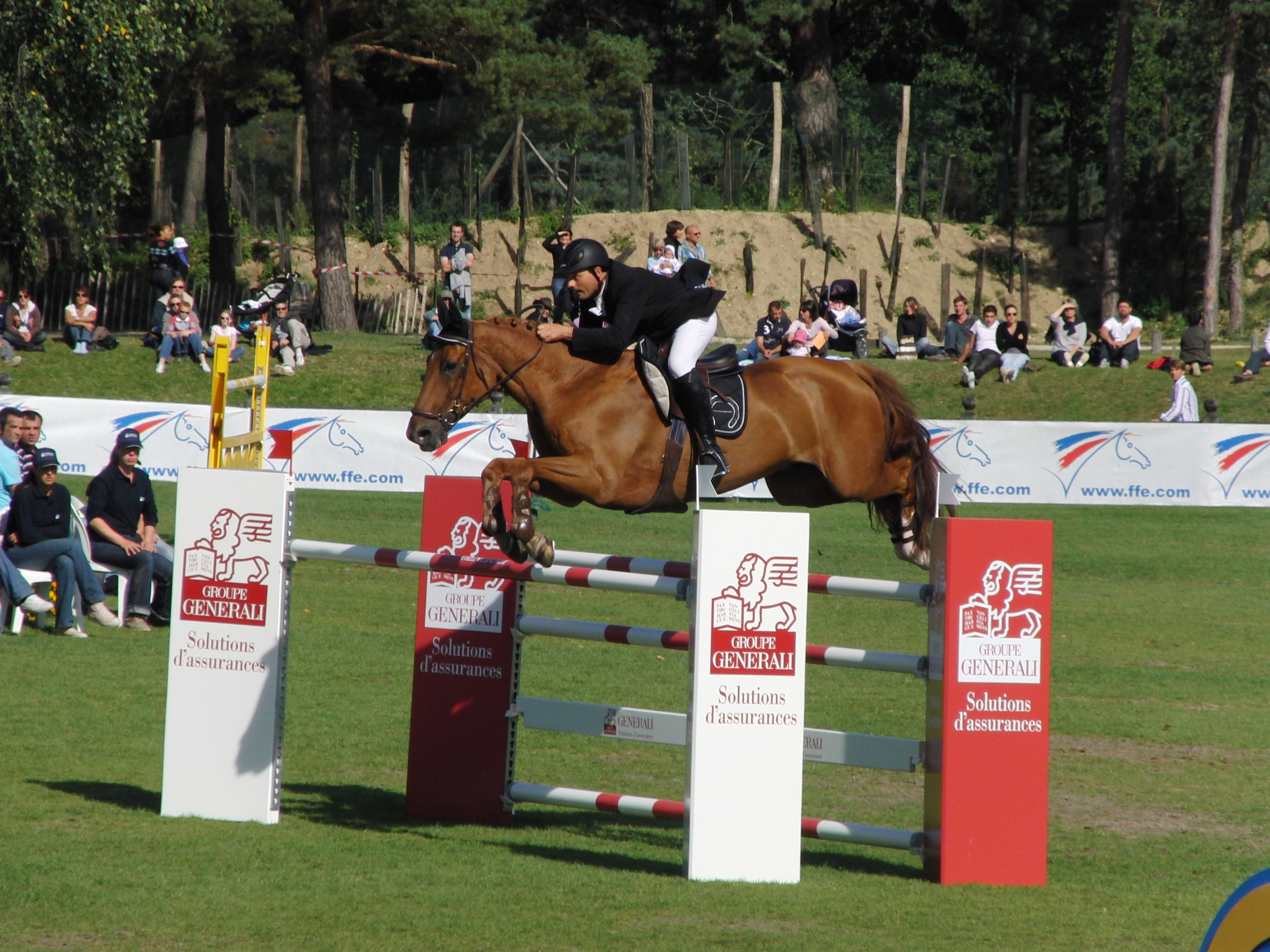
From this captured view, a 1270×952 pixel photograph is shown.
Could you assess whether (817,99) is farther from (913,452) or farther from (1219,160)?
(913,452)

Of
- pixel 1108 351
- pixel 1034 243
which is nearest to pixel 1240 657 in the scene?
pixel 1108 351

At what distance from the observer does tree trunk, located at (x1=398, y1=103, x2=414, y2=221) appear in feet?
102

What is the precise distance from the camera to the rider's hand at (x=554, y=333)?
22.0 ft

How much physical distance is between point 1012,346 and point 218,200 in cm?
1799

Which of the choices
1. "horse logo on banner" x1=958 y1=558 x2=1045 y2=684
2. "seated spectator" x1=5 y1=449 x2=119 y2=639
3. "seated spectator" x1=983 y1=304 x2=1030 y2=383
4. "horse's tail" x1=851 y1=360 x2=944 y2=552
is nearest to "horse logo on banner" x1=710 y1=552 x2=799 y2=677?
"horse logo on banner" x1=958 y1=558 x2=1045 y2=684

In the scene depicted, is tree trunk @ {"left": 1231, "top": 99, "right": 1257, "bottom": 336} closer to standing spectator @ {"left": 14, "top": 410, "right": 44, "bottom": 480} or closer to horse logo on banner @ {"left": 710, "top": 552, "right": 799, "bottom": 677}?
standing spectator @ {"left": 14, "top": 410, "right": 44, "bottom": 480}

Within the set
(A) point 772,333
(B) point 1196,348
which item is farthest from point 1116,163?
(A) point 772,333

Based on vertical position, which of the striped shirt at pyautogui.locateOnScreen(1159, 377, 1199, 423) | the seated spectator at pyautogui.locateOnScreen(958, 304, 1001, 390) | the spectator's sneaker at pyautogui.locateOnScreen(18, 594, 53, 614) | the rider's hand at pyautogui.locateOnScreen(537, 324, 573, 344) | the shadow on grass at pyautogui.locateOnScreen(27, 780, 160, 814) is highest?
the seated spectator at pyautogui.locateOnScreen(958, 304, 1001, 390)

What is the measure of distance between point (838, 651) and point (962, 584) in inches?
23.4

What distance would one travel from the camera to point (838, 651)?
17.8ft

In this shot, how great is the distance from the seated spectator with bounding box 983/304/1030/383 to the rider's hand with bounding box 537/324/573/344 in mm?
15559

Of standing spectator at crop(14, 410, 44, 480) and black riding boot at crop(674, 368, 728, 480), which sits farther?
standing spectator at crop(14, 410, 44, 480)

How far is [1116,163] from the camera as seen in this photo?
30.2m

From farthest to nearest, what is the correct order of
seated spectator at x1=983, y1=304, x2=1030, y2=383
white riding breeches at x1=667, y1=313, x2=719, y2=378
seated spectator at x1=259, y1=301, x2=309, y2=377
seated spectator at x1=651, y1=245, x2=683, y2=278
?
seated spectator at x1=983, y1=304, x2=1030, y2=383, seated spectator at x1=259, y1=301, x2=309, y2=377, seated spectator at x1=651, y1=245, x2=683, y2=278, white riding breeches at x1=667, y1=313, x2=719, y2=378
